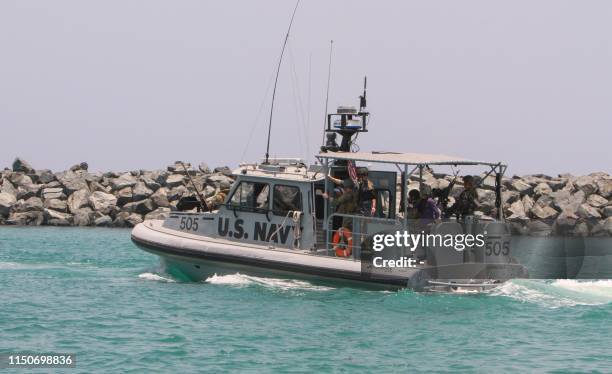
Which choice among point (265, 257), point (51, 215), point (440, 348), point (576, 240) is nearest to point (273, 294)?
point (265, 257)

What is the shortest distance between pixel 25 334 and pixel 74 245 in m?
15.9

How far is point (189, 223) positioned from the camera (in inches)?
760

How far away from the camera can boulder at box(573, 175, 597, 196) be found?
42.5 m

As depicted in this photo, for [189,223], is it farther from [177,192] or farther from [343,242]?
[177,192]

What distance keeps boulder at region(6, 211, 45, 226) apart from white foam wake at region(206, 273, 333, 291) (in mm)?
22026

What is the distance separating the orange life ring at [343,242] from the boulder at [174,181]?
24.1m

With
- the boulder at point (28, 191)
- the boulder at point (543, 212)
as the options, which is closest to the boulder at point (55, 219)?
the boulder at point (28, 191)

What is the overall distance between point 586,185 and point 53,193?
2091cm

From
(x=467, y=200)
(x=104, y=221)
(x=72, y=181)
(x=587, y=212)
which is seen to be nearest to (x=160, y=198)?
(x=104, y=221)

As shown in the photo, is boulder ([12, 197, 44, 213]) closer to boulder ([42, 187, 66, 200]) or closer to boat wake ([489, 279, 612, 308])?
boulder ([42, 187, 66, 200])

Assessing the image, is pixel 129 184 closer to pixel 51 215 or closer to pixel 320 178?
pixel 51 215

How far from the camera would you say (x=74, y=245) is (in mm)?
30031

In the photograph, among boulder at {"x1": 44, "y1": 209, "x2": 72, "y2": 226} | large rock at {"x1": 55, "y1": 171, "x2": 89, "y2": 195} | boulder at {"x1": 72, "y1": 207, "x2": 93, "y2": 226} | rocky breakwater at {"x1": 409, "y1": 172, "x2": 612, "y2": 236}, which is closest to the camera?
rocky breakwater at {"x1": 409, "y1": 172, "x2": 612, "y2": 236}

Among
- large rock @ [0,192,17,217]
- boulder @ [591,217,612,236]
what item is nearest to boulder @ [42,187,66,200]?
large rock @ [0,192,17,217]
